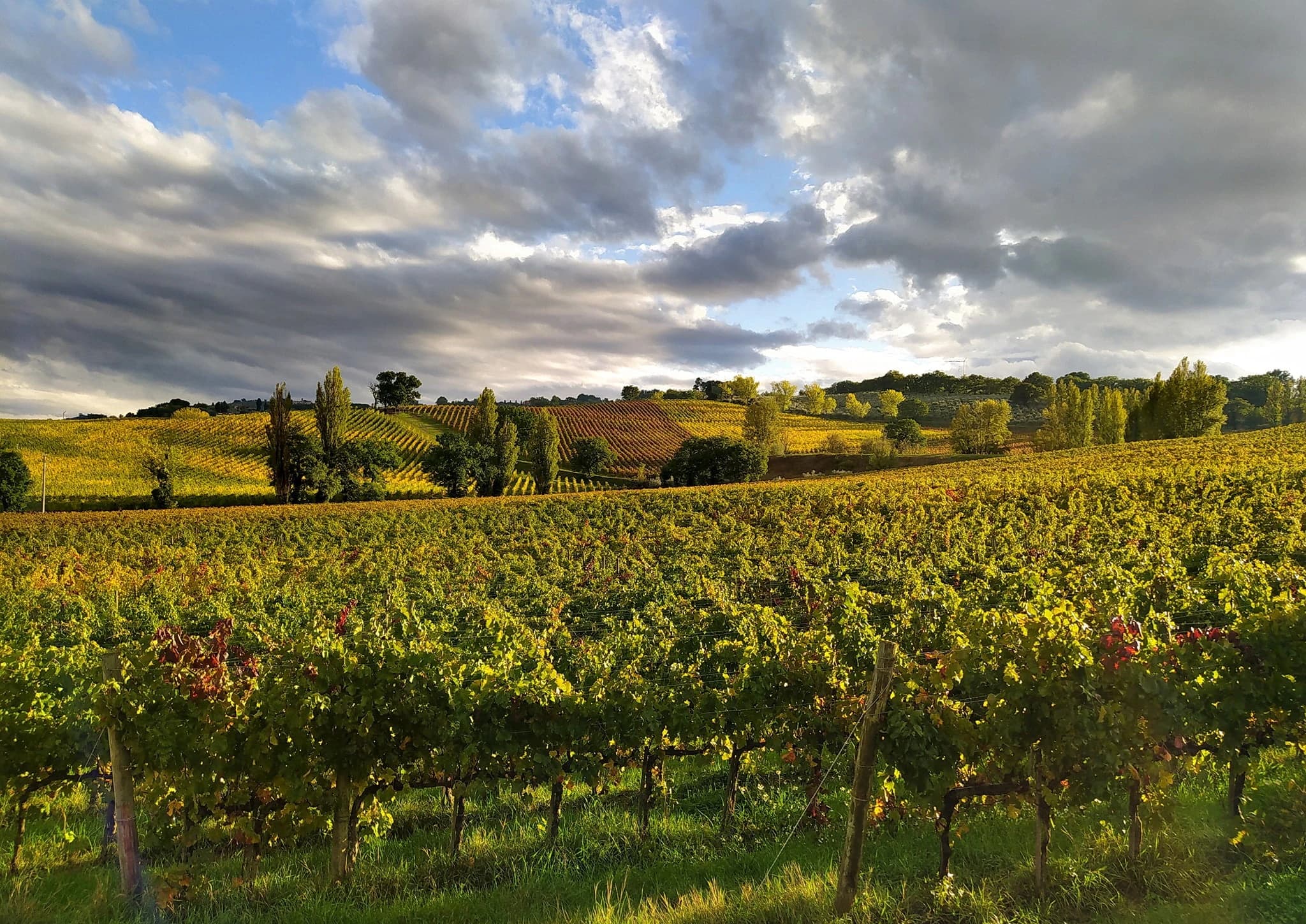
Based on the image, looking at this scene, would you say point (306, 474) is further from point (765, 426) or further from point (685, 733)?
point (685, 733)

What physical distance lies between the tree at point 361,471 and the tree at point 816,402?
100 meters

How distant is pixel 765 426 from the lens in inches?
3433

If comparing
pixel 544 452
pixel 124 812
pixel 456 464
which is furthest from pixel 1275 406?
pixel 124 812

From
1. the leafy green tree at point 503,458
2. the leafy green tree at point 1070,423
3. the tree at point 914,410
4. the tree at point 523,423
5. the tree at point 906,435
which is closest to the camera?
the leafy green tree at point 503,458

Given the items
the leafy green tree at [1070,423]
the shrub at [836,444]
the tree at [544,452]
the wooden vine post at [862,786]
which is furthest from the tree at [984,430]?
the wooden vine post at [862,786]

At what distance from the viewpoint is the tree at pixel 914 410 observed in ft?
448

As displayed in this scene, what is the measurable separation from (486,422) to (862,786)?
68.5 m

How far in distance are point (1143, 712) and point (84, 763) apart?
968 centimetres

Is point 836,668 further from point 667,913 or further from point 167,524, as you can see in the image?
point 167,524

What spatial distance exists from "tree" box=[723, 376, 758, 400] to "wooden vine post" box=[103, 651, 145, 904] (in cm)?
15450

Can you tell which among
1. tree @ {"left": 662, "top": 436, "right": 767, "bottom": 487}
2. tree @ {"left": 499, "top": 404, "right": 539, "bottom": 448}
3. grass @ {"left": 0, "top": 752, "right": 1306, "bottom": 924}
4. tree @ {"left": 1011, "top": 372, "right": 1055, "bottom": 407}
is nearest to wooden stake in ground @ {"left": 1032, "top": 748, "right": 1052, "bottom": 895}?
grass @ {"left": 0, "top": 752, "right": 1306, "bottom": 924}

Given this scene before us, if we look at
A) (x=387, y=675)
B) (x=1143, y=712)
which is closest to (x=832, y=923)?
(x=1143, y=712)

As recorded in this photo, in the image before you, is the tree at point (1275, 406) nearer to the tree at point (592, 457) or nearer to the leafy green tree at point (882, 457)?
the leafy green tree at point (882, 457)

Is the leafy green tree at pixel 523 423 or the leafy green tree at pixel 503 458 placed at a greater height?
the leafy green tree at pixel 523 423
